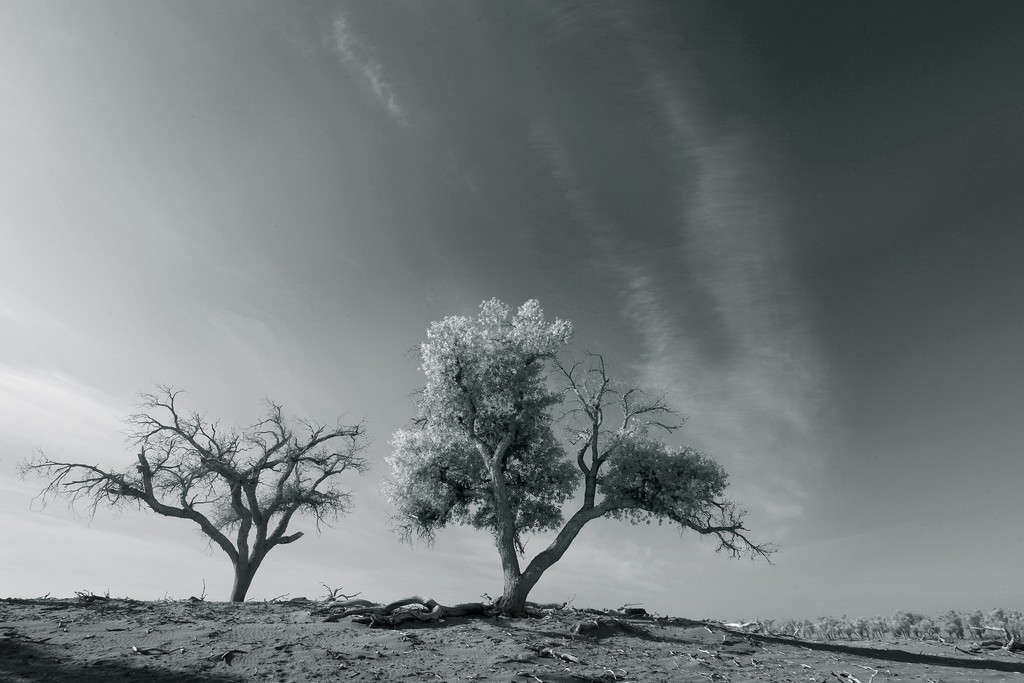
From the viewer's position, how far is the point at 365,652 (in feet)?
38.6

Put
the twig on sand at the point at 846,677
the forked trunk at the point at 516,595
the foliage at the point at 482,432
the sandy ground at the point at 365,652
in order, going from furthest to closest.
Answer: the foliage at the point at 482,432 < the forked trunk at the point at 516,595 < the twig on sand at the point at 846,677 < the sandy ground at the point at 365,652

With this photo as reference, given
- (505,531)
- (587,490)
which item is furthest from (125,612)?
(587,490)

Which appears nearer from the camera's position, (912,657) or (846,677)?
(846,677)

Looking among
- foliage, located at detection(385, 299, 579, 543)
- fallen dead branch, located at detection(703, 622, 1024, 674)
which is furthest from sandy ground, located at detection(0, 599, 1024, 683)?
foliage, located at detection(385, 299, 579, 543)

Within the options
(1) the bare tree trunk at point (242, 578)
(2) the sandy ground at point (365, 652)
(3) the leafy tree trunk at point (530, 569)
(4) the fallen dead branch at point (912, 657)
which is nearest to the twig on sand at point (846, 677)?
(2) the sandy ground at point (365, 652)

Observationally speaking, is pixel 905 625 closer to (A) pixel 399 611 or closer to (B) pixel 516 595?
(B) pixel 516 595

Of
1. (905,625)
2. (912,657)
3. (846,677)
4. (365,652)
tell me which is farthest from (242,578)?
(905,625)

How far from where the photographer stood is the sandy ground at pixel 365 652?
10.3 m

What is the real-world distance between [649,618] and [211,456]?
22178mm

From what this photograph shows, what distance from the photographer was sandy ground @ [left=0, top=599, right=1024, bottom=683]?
10281 mm

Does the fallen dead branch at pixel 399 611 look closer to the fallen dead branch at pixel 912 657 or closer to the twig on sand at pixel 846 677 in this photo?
the fallen dead branch at pixel 912 657

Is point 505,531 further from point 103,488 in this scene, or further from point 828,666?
point 103,488

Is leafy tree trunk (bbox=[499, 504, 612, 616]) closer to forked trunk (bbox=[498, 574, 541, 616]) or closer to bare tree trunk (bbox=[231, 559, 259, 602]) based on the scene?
forked trunk (bbox=[498, 574, 541, 616])

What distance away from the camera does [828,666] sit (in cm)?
1302
